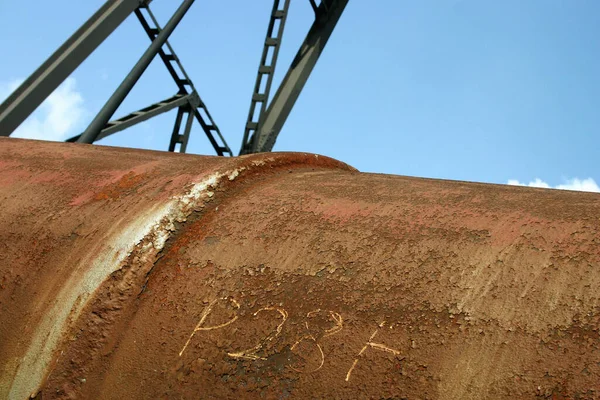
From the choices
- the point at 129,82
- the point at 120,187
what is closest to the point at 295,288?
the point at 120,187

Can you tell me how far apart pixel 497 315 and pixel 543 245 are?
18 cm

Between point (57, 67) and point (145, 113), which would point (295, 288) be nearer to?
point (57, 67)

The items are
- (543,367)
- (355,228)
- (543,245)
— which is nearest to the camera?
(543,367)

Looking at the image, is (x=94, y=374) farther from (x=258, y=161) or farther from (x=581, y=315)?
(x=581, y=315)

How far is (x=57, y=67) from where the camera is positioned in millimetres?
5238

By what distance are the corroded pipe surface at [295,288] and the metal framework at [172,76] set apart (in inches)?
142

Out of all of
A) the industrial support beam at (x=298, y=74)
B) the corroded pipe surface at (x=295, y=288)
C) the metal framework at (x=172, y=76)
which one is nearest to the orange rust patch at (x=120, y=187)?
the corroded pipe surface at (x=295, y=288)

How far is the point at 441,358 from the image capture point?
119 centimetres

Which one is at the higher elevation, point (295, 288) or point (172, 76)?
point (172, 76)

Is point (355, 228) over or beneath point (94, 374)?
over

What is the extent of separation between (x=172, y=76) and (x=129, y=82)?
63.5 inches

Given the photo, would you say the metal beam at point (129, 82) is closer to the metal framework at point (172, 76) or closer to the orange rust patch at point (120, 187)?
the metal framework at point (172, 76)

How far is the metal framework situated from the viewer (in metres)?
5.21

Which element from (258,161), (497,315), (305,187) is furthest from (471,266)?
(258,161)
